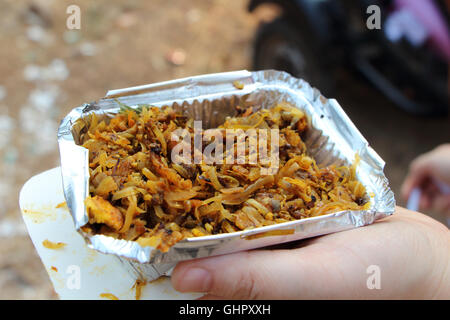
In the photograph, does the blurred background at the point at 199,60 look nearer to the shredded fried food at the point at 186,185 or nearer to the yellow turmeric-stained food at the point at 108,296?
the yellow turmeric-stained food at the point at 108,296

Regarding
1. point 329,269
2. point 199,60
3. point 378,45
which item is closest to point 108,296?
point 329,269

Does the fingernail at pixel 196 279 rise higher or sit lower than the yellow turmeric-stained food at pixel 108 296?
higher

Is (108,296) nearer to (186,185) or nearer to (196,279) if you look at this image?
(196,279)

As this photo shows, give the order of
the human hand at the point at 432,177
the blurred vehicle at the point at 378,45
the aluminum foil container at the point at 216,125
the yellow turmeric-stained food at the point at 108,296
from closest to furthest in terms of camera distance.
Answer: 1. the aluminum foil container at the point at 216,125
2. the yellow turmeric-stained food at the point at 108,296
3. the human hand at the point at 432,177
4. the blurred vehicle at the point at 378,45

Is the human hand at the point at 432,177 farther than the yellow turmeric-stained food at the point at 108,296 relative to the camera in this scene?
Yes

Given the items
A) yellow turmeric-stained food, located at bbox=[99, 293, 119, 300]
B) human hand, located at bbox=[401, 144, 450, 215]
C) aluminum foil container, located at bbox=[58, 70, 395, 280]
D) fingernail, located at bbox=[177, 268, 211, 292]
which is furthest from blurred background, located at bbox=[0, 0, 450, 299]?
fingernail, located at bbox=[177, 268, 211, 292]

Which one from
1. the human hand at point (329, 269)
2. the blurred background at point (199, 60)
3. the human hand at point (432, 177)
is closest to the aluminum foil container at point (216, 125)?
the human hand at point (329, 269)

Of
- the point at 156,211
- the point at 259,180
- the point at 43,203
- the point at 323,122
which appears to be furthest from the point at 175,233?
the point at 323,122
